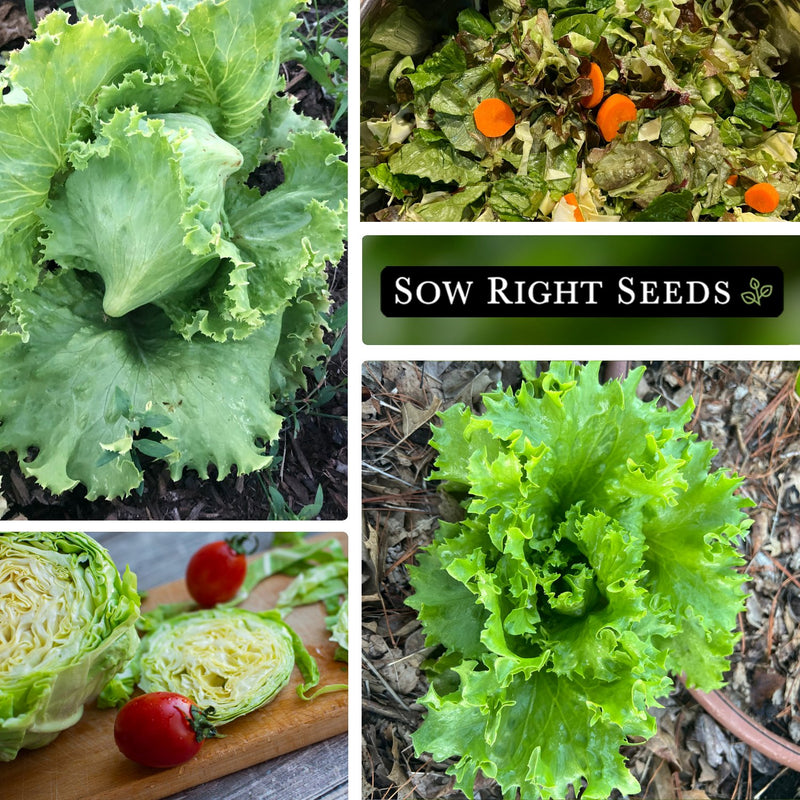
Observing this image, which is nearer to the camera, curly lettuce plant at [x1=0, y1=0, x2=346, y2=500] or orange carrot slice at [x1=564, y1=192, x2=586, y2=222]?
curly lettuce plant at [x1=0, y1=0, x2=346, y2=500]

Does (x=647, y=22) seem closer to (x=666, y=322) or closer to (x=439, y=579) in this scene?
(x=666, y=322)

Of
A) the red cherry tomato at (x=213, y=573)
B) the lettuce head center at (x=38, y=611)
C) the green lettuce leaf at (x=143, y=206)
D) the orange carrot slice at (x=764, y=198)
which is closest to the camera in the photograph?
the green lettuce leaf at (x=143, y=206)

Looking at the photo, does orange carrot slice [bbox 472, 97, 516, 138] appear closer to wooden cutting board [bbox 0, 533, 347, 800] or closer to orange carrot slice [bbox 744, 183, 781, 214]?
orange carrot slice [bbox 744, 183, 781, 214]

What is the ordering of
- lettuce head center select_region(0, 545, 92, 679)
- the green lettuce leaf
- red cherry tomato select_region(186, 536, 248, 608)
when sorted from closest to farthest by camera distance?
1. the green lettuce leaf
2. lettuce head center select_region(0, 545, 92, 679)
3. red cherry tomato select_region(186, 536, 248, 608)

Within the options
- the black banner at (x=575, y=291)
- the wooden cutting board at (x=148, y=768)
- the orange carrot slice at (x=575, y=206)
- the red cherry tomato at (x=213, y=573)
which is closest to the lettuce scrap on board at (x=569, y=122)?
the orange carrot slice at (x=575, y=206)

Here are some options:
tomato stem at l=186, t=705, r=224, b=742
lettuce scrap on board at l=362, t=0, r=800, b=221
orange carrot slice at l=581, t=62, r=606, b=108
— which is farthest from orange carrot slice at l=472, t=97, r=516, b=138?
tomato stem at l=186, t=705, r=224, b=742

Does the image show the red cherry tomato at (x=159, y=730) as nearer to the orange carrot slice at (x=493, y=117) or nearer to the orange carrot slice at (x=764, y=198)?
the orange carrot slice at (x=493, y=117)
